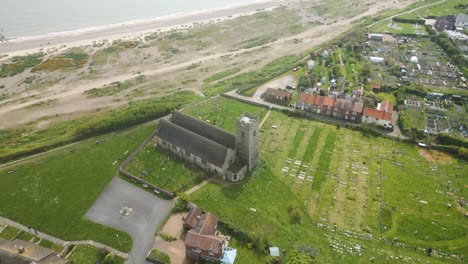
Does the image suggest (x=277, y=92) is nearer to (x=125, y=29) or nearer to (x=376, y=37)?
(x=376, y=37)

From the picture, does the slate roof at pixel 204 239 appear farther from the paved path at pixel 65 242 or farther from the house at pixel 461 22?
the house at pixel 461 22

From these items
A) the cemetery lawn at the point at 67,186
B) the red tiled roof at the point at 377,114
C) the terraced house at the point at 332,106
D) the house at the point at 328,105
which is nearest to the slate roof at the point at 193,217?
the cemetery lawn at the point at 67,186

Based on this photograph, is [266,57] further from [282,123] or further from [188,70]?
[282,123]

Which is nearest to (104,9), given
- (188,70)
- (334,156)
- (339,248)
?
(188,70)

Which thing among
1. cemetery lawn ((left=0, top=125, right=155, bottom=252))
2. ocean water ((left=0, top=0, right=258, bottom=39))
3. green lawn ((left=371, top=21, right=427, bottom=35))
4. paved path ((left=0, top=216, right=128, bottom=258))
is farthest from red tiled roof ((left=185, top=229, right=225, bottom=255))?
ocean water ((left=0, top=0, right=258, bottom=39))

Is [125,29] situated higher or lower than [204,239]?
higher

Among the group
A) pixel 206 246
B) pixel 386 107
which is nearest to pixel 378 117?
pixel 386 107

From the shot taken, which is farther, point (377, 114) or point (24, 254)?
point (377, 114)
